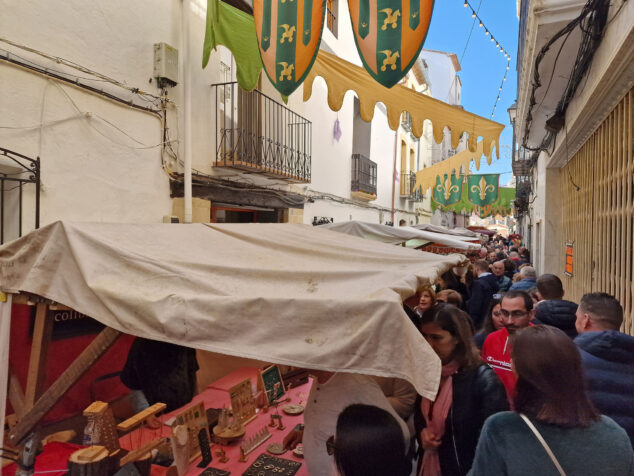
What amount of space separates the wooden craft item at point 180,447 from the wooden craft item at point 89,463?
387 mm

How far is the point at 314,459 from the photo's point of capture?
2574mm

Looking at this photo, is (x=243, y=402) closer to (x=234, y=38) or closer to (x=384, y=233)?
(x=384, y=233)

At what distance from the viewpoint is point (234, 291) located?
2.22m

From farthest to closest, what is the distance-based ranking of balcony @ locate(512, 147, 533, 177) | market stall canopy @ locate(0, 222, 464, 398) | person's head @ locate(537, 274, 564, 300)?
balcony @ locate(512, 147, 533, 177), person's head @ locate(537, 274, 564, 300), market stall canopy @ locate(0, 222, 464, 398)

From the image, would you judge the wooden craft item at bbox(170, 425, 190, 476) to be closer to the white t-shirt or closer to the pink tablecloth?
the pink tablecloth

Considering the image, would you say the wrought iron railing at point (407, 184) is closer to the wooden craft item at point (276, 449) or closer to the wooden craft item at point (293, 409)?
the wooden craft item at point (293, 409)

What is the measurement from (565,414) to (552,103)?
243 inches

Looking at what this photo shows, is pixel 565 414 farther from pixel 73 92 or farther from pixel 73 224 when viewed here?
pixel 73 92

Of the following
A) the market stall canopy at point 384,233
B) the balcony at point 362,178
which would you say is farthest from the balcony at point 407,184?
the market stall canopy at point 384,233

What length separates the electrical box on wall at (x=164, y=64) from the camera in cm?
618

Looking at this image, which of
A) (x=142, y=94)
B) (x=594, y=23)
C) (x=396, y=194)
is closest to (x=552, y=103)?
(x=594, y=23)

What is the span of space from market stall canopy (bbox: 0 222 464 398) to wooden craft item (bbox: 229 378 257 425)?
1.22 meters

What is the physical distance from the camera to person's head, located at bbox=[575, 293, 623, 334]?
2518 mm

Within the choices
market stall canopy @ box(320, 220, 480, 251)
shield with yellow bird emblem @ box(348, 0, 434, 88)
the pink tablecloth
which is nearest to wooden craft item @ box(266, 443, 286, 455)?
the pink tablecloth
